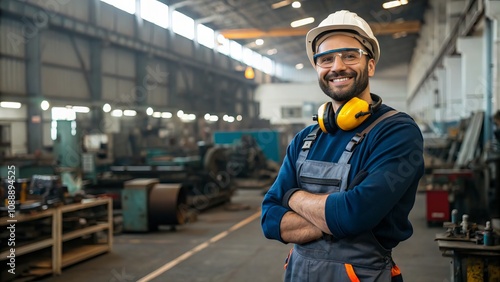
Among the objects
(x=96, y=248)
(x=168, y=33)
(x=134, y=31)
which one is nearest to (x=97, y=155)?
(x=96, y=248)

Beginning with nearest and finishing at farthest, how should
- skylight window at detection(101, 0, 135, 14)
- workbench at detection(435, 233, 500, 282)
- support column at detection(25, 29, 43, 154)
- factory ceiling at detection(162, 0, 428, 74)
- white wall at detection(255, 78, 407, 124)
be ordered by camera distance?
workbench at detection(435, 233, 500, 282) < factory ceiling at detection(162, 0, 428, 74) < support column at detection(25, 29, 43, 154) < skylight window at detection(101, 0, 135, 14) < white wall at detection(255, 78, 407, 124)

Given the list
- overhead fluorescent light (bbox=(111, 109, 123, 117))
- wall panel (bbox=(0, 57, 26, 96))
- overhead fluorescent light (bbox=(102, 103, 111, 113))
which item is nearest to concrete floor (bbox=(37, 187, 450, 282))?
wall panel (bbox=(0, 57, 26, 96))

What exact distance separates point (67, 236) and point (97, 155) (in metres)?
4.91

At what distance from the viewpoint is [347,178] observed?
159cm

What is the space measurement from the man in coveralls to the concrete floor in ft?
9.96

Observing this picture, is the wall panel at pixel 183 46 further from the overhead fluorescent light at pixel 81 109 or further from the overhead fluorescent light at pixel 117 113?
the overhead fluorescent light at pixel 81 109

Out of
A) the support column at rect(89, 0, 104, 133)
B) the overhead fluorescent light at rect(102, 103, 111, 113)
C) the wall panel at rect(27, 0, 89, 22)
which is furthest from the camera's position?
the overhead fluorescent light at rect(102, 103, 111, 113)

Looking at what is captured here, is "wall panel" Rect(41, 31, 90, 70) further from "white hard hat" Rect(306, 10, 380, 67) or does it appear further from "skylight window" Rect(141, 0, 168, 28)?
"white hard hat" Rect(306, 10, 380, 67)

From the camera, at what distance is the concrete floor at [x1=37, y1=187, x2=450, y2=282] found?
4738 mm

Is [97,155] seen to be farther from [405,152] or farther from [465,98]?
[405,152]

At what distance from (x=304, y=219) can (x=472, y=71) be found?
10.3 meters

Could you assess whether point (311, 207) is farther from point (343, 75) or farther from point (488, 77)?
point (488, 77)

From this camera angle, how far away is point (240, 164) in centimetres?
1186

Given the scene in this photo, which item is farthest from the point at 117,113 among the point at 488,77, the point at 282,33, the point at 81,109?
the point at 488,77
